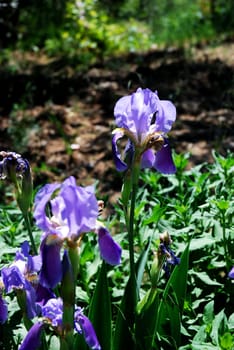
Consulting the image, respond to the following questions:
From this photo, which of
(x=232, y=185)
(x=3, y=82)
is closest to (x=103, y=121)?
(x=3, y=82)

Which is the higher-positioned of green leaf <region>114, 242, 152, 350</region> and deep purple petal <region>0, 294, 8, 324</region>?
deep purple petal <region>0, 294, 8, 324</region>

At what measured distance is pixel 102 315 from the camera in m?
1.62

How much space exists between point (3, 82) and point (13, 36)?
114 centimetres

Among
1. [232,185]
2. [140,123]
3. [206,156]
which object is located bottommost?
[206,156]

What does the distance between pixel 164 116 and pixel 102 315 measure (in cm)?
63

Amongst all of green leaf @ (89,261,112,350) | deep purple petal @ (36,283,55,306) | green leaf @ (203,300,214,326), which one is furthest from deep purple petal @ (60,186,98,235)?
green leaf @ (203,300,214,326)

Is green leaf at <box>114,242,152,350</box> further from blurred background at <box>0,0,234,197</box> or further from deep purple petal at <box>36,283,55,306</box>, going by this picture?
blurred background at <box>0,0,234,197</box>

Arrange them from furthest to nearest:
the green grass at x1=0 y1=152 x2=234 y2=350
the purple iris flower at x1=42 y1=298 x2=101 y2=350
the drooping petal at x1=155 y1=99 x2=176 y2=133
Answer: the green grass at x1=0 y1=152 x2=234 y2=350 < the drooping petal at x1=155 y1=99 x2=176 y2=133 < the purple iris flower at x1=42 y1=298 x2=101 y2=350

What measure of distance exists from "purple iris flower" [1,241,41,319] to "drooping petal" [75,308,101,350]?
13cm

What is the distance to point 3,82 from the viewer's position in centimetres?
512

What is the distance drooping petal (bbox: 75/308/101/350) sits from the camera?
1.33 meters

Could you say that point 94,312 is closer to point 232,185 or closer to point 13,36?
point 232,185

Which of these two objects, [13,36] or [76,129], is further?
[13,36]

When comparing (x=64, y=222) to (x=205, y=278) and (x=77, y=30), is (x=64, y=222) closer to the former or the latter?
(x=205, y=278)
